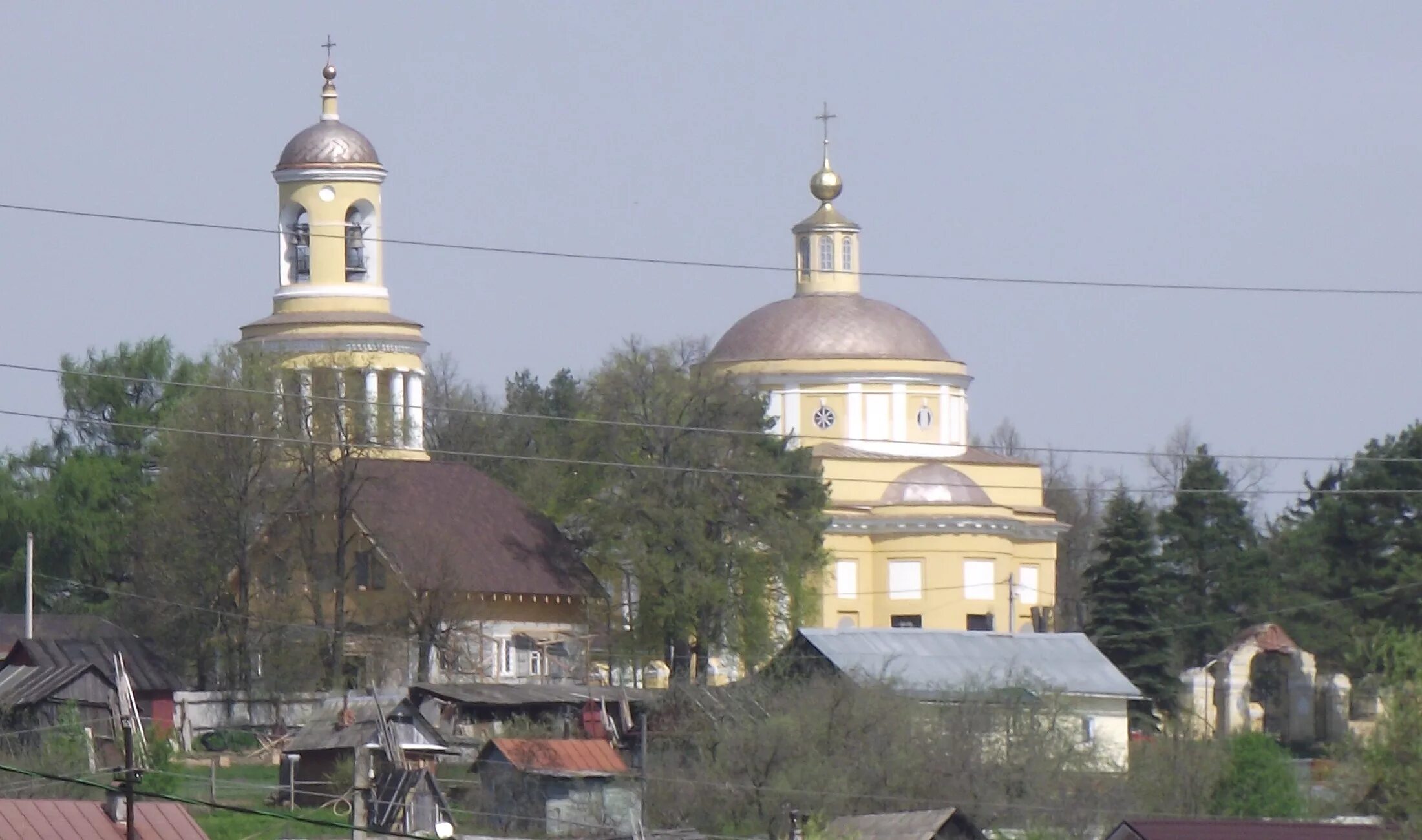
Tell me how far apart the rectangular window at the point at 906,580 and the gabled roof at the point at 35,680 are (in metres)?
24.9

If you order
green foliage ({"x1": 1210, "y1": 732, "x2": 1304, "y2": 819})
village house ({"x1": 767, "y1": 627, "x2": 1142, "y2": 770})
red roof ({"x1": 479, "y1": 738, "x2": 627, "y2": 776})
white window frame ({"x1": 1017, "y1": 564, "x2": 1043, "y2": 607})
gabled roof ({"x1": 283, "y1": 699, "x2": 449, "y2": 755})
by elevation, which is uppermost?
white window frame ({"x1": 1017, "y1": 564, "x2": 1043, "y2": 607})

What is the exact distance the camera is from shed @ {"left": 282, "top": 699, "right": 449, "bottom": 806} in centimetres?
4716

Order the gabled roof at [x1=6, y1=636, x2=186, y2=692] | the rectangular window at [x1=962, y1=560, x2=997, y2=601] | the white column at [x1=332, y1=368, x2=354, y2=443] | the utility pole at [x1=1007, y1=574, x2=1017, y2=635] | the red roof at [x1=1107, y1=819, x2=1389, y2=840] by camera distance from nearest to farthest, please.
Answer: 1. the red roof at [x1=1107, y1=819, x2=1389, y2=840]
2. the gabled roof at [x1=6, y1=636, x2=186, y2=692]
3. the white column at [x1=332, y1=368, x2=354, y2=443]
4. the utility pole at [x1=1007, y1=574, x2=1017, y2=635]
5. the rectangular window at [x1=962, y1=560, x2=997, y2=601]

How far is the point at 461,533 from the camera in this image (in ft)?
208

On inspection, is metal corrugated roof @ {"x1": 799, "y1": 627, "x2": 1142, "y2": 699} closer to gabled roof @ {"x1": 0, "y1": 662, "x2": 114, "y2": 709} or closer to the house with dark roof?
the house with dark roof

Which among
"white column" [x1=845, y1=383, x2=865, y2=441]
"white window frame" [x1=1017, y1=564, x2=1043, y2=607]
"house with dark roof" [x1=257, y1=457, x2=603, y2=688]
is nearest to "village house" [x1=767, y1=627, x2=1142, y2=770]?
"house with dark roof" [x1=257, y1=457, x2=603, y2=688]

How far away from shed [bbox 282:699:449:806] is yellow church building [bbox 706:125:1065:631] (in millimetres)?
22142

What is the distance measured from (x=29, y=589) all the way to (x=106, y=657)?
11.8 ft

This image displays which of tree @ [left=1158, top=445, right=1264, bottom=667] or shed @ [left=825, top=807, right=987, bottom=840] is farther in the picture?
tree @ [left=1158, top=445, right=1264, bottom=667]

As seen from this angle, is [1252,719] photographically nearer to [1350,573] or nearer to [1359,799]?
[1350,573]

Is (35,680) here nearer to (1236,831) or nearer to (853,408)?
Answer: (1236,831)

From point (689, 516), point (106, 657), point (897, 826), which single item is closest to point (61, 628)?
point (106, 657)

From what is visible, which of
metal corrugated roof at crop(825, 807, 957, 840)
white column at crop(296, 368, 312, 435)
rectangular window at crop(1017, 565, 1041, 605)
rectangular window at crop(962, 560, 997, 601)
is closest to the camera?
metal corrugated roof at crop(825, 807, 957, 840)

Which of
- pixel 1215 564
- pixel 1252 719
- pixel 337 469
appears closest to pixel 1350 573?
pixel 1252 719
